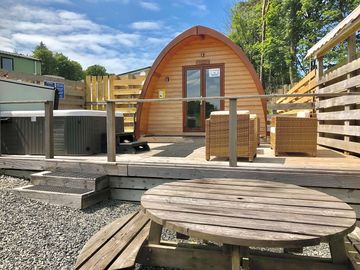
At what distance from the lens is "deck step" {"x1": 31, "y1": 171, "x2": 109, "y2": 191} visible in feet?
12.7

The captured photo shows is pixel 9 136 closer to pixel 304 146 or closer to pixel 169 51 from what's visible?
pixel 169 51

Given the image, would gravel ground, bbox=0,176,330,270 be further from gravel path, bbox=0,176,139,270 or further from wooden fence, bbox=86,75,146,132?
wooden fence, bbox=86,75,146,132

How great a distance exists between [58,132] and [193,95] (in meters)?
4.00

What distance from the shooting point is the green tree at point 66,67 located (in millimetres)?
44812

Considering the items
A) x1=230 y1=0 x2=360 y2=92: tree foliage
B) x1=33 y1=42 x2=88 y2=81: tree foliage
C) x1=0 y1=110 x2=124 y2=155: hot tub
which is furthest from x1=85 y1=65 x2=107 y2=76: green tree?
x1=0 y1=110 x2=124 y2=155: hot tub

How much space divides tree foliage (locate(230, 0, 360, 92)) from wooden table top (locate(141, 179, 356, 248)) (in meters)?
15.9

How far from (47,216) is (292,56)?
1818 centimetres

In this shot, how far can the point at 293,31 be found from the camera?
704 inches

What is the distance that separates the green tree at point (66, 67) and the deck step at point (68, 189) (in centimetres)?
4347

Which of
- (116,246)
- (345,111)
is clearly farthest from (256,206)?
(345,111)

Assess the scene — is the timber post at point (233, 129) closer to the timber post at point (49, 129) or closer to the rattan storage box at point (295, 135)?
the rattan storage box at point (295, 135)

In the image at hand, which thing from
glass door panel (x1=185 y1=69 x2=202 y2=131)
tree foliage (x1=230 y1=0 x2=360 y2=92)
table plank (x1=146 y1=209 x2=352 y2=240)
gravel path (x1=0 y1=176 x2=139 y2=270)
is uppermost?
tree foliage (x1=230 y1=0 x2=360 y2=92)

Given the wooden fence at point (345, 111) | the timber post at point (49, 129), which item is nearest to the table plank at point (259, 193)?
the wooden fence at point (345, 111)

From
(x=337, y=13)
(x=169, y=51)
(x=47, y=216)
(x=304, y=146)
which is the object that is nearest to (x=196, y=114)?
(x=169, y=51)
